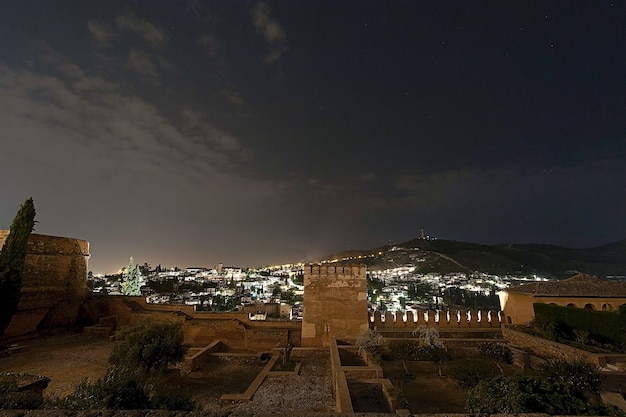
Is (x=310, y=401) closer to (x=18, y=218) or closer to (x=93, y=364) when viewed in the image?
(x=93, y=364)

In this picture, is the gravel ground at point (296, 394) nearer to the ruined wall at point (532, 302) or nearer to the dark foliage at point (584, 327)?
the dark foliage at point (584, 327)

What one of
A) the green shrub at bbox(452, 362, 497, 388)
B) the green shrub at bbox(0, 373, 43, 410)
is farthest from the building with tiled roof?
the green shrub at bbox(0, 373, 43, 410)

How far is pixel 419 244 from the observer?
103 m

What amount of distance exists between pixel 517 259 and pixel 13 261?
85.2 metres

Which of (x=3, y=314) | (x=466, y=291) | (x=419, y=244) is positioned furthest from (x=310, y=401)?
(x=419, y=244)

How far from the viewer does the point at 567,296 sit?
15.3 m

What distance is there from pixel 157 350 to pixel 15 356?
693 cm

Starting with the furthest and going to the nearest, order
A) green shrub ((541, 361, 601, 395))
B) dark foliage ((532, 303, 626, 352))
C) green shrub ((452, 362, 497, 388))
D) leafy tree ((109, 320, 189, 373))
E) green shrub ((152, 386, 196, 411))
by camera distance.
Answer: dark foliage ((532, 303, 626, 352)) < leafy tree ((109, 320, 189, 373)) < green shrub ((452, 362, 497, 388)) < green shrub ((541, 361, 601, 395)) < green shrub ((152, 386, 196, 411))

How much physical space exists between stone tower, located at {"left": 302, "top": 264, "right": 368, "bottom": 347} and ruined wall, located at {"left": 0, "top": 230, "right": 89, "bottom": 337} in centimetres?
→ 1269

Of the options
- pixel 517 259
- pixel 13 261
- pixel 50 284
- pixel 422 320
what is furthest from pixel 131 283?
pixel 517 259

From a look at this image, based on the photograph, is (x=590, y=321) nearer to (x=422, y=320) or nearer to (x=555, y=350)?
(x=555, y=350)

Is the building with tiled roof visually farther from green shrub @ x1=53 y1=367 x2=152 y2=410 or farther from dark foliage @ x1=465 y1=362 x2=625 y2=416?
green shrub @ x1=53 y1=367 x2=152 y2=410

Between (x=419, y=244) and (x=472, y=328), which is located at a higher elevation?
(x=419, y=244)

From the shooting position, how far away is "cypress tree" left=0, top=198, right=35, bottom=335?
487 inches
